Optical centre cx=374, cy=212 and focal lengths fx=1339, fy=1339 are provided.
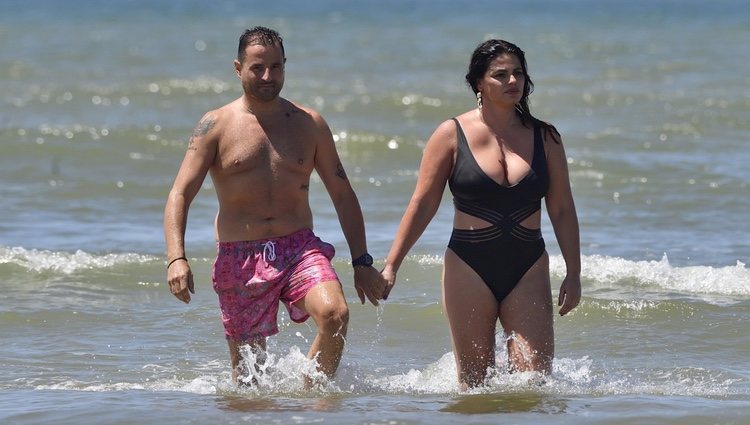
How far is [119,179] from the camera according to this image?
1427 cm

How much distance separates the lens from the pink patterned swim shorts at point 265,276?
20.4ft

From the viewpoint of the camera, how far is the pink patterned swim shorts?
20.4 feet

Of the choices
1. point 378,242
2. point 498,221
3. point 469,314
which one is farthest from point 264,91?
point 378,242

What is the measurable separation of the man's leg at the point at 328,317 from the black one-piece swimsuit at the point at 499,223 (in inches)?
24.2

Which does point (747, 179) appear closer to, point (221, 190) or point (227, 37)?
point (221, 190)

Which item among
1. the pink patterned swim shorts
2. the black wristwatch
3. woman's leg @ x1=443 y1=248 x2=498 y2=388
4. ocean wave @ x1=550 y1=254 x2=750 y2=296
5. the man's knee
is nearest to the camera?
the man's knee

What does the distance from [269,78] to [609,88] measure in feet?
51.9

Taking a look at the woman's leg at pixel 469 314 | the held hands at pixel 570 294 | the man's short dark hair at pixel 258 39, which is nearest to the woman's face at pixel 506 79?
the woman's leg at pixel 469 314

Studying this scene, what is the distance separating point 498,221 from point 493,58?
0.76m

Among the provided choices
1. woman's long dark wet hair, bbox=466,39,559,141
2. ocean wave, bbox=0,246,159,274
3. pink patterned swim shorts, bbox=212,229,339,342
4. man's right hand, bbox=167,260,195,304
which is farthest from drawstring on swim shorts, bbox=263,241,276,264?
ocean wave, bbox=0,246,159,274

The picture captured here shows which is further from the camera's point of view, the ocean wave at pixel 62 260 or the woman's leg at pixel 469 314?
the ocean wave at pixel 62 260

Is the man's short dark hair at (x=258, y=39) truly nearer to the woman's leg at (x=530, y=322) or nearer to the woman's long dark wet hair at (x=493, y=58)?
the woman's long dark wet hair at (x=493, y=58)

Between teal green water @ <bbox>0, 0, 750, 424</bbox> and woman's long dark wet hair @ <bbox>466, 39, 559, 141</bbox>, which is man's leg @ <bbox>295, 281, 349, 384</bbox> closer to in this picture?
teal green water @ <bbox>0, 0, 750, 424</bbox>

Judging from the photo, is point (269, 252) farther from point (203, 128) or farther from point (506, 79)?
point (506, 79)
